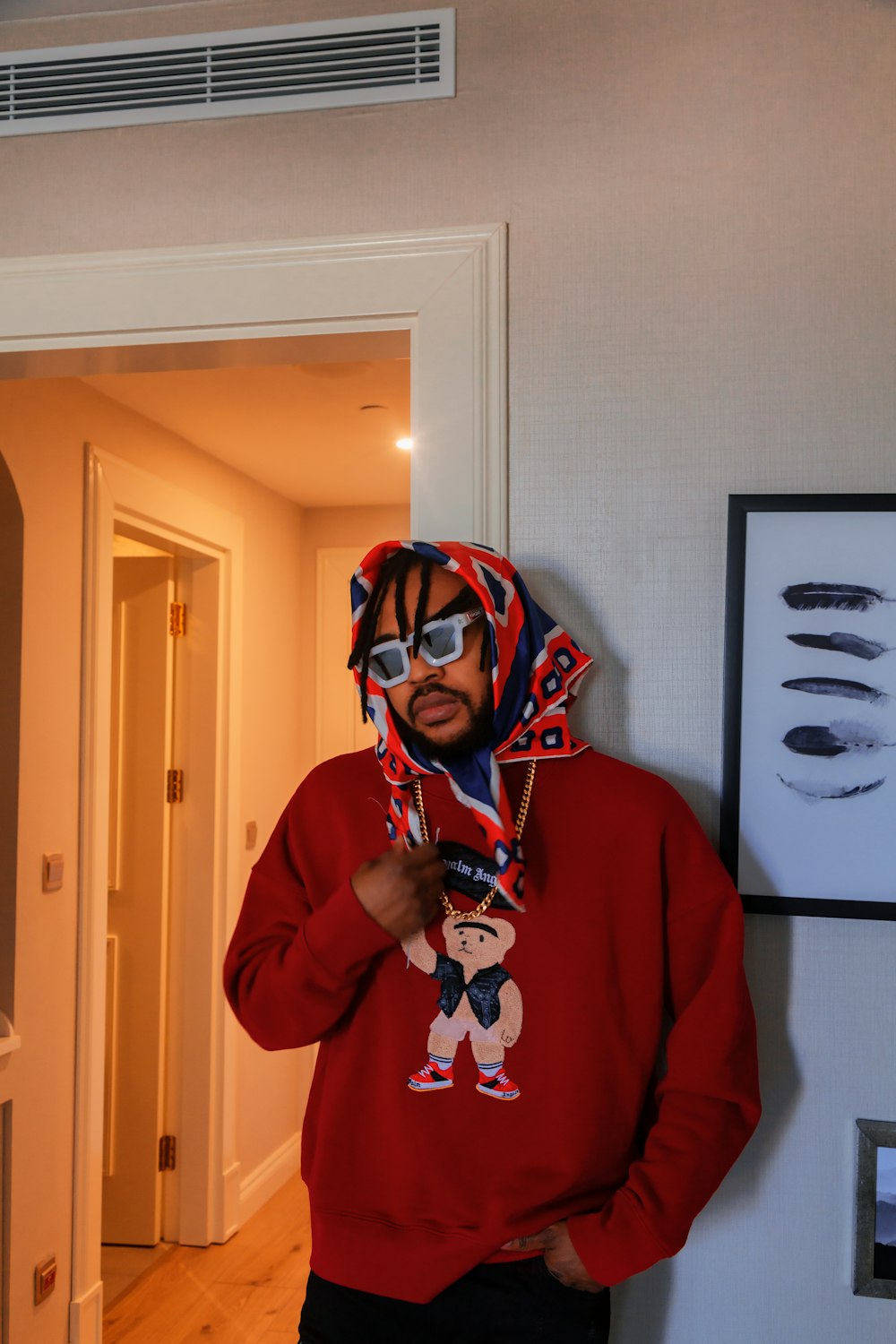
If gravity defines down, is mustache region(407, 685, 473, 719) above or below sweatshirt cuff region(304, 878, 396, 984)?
above

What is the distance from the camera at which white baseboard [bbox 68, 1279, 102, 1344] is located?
2695 mm

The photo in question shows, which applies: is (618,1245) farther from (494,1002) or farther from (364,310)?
(364,310)

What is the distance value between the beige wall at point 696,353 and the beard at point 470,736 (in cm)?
21

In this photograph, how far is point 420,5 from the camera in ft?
5.25

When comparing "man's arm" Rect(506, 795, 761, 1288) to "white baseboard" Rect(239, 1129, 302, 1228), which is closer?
"man's arm" Rect(506, 795, 761, 1288)

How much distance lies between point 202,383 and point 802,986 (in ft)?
7.03

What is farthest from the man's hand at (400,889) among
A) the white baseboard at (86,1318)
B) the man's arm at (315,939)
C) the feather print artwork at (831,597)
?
the white baseboard at (86,1318)

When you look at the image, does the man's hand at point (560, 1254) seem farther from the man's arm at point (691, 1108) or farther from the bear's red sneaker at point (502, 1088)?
the bear's red sneaker at point (502, 1088)

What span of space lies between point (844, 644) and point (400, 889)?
0.67 m

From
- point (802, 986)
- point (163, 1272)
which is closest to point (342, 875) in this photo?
point (802, 986)

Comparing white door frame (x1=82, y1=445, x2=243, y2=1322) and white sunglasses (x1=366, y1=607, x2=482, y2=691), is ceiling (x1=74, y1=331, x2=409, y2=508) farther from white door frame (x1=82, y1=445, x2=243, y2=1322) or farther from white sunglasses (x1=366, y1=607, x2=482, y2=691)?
white sunglasses (x1=366, y1=607, x2=482, y2=691)

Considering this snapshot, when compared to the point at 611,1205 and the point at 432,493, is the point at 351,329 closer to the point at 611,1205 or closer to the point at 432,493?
the point at 432,493

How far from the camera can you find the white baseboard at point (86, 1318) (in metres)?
2.70

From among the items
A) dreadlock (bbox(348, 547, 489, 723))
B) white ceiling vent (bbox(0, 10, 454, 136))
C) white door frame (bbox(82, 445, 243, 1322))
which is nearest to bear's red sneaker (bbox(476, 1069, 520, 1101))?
dreadlock (bbox(348, 547, 489, 723))
